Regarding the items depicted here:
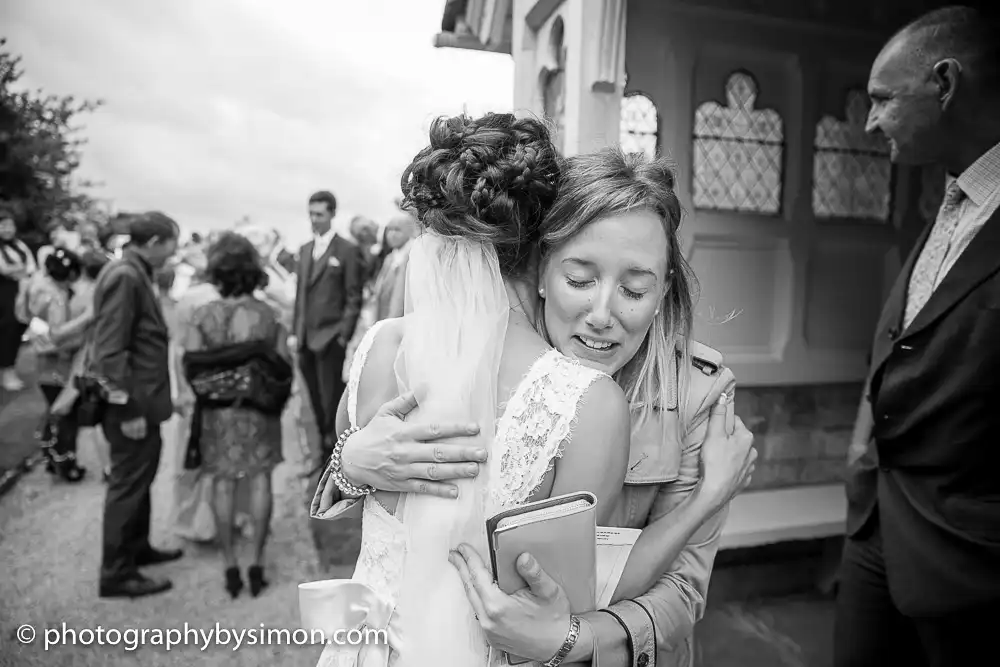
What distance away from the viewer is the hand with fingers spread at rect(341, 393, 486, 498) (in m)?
1.18

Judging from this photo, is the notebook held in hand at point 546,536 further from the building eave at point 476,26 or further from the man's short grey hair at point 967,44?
the building eave at point 476,26

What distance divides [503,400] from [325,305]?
14.9ft

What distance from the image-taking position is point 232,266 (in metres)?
3.72

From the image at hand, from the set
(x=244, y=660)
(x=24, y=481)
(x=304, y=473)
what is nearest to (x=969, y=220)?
(x=244, y=660)

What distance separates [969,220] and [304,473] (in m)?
5.58

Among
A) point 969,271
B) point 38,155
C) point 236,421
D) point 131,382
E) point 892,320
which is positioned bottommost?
point 236,421

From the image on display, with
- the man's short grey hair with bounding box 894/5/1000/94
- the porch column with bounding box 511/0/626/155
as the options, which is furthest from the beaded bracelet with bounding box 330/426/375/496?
the man's short grey hair with bounding box 894/5/1000/94

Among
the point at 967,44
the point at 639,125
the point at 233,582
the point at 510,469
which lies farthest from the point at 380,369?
the point at 233,582

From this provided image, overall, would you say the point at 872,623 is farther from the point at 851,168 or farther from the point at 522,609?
the point at 851,168

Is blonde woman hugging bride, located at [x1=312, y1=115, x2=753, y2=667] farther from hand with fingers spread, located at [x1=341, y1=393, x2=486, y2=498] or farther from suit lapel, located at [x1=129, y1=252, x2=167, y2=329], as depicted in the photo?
suit lapel, located at [x1=129, y1=252, x2=167, y2=329]

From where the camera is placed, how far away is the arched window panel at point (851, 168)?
135 inches

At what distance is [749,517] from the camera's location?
3178mm

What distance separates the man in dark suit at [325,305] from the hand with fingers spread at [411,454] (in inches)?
171

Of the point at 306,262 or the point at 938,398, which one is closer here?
the point at 938,398
